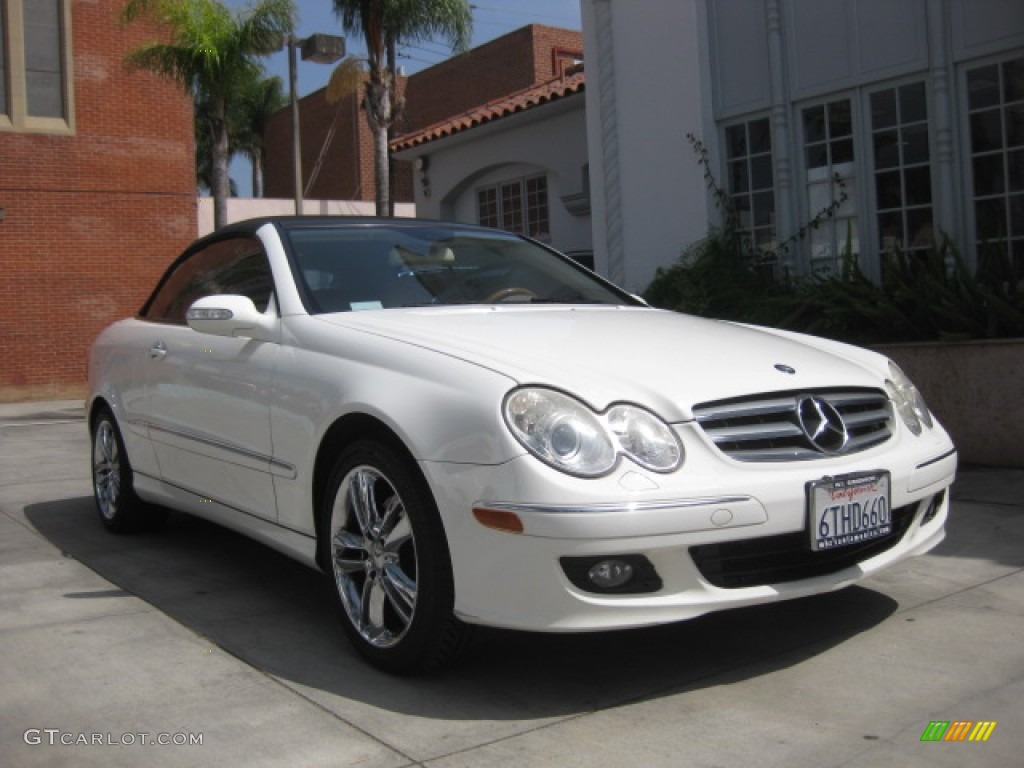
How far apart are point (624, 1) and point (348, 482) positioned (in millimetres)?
8239

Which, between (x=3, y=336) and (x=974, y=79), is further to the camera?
(x=3, y=336)

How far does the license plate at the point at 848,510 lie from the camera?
3.28 meters

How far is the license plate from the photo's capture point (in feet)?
10.8

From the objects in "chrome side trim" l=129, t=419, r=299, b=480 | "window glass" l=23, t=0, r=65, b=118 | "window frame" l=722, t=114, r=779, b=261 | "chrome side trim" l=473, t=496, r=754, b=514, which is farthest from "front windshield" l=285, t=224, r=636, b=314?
"window glass" l=23, t=0, r=65, b=118

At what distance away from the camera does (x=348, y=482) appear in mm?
3646

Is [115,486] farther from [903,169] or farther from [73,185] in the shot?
[73,185]

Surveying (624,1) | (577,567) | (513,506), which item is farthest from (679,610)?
(624,1)

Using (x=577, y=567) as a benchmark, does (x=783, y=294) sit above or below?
above

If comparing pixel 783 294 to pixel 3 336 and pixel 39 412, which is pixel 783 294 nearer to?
pixel 39 412

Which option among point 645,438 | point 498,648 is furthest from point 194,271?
point 645,438

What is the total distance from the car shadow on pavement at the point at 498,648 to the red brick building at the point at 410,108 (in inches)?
1039

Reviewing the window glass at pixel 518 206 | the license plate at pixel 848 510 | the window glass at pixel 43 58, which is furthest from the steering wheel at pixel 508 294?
the window glass at pixel 43 58

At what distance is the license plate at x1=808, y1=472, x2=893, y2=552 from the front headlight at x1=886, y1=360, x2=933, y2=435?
18.5 inches

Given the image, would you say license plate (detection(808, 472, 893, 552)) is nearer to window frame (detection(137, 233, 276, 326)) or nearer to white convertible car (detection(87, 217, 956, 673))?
white convertible car (detection(87, 217, 956, 673))
